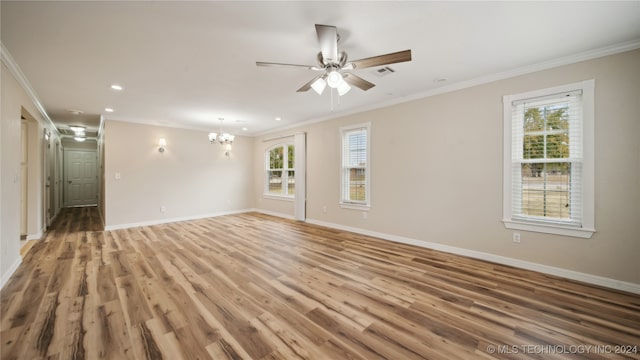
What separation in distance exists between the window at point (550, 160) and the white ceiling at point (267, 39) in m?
0.50

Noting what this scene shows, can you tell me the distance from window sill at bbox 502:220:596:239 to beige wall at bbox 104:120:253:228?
6770 mm

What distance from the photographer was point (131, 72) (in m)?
3.15

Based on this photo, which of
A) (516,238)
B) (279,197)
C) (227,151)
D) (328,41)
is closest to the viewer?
(328,41)

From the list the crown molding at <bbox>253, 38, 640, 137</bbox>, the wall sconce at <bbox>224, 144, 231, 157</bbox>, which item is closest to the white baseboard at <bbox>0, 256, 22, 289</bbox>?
the wall sconce at <bbox>224, 144, 231, 157</bbox>

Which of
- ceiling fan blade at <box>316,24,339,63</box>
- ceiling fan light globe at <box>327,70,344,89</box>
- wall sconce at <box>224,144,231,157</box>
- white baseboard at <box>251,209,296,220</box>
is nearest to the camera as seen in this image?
ceiling fan blade at <box>316,24,339,63</box>

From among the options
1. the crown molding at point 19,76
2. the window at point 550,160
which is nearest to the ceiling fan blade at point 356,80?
the window at point 550,160

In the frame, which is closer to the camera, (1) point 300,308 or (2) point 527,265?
(1) point 300,308

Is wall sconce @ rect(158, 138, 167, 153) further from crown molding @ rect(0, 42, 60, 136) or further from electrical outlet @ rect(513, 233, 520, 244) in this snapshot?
electrical outlet @ rect(513, 233, 520, 244)

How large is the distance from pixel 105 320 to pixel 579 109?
5.36 meters

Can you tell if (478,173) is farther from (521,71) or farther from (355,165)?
(355,165)

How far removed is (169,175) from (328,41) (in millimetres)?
5906

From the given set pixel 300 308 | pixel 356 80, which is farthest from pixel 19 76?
pixel 300 308

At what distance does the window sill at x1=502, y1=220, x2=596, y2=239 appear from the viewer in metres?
2.81

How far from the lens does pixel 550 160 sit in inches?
119
